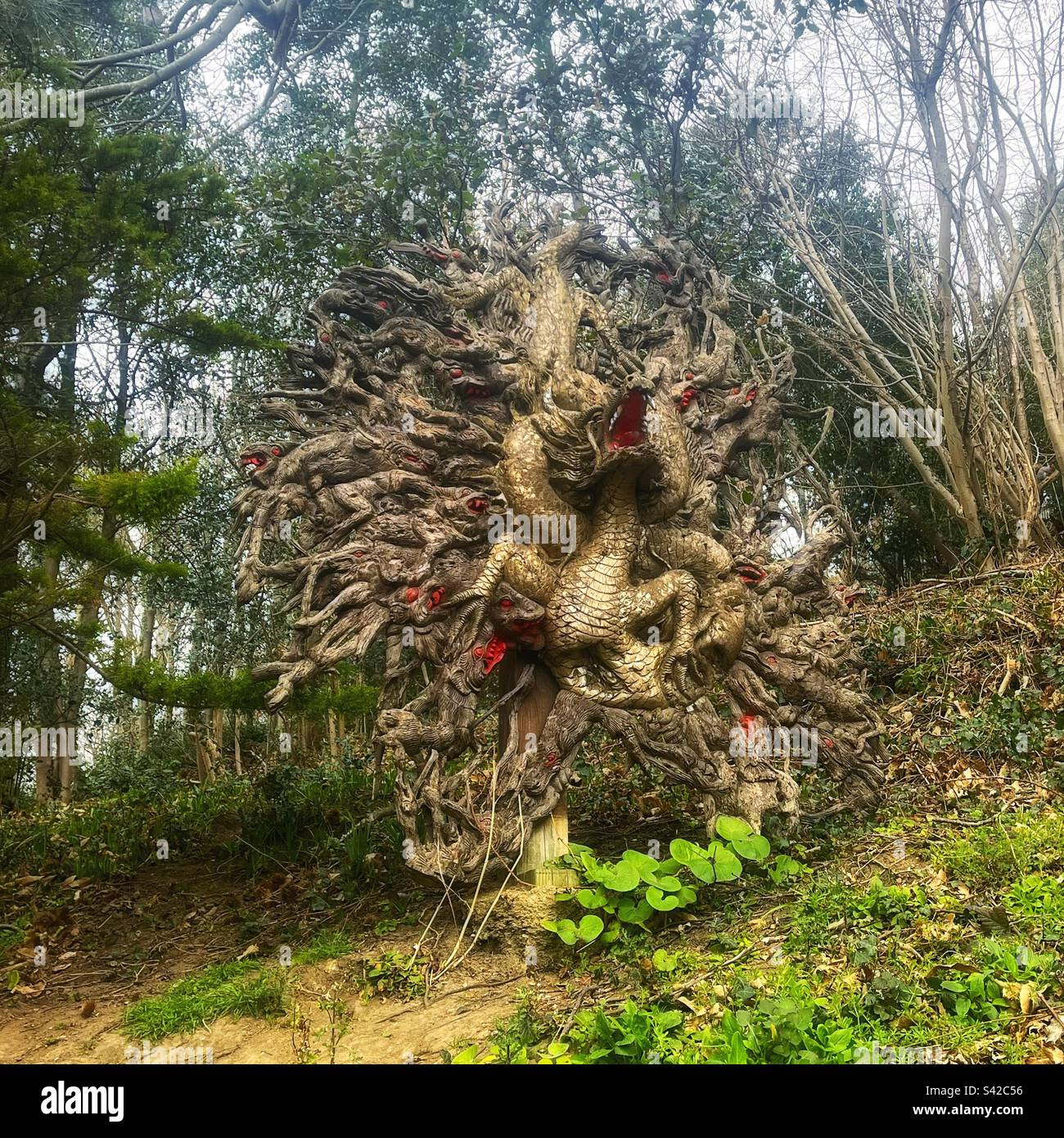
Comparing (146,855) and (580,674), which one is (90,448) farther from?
(580,674)

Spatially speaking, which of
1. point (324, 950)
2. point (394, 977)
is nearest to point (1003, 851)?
point (394, 977)

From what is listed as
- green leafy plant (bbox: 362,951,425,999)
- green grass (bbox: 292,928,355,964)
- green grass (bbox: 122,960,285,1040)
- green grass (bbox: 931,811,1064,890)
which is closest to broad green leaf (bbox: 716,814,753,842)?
green grass (bbox: 931,811,1064,890)

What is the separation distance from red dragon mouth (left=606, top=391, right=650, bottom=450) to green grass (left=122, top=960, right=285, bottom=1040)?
3.59 metres

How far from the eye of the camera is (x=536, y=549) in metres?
5.42

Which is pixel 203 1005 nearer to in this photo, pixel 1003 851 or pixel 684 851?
pixel 684 851

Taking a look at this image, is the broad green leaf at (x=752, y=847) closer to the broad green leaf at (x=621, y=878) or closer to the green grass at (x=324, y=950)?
the broad green leaf at (x=621, y=878)

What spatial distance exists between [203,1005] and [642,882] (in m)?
2.47

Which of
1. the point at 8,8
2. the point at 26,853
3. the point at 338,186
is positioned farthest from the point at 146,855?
the point at 8,8

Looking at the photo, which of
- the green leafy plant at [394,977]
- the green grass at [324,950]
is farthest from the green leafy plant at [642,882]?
the green grass at [324,950]

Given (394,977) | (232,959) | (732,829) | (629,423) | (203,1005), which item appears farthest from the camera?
(232,959)

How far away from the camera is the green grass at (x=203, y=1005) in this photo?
4762 millimetres

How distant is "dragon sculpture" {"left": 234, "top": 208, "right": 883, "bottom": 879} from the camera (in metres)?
5.14

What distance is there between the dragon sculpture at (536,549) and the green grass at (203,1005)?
44.2 inches

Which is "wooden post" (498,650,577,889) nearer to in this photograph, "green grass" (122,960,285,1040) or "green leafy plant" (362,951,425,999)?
"green leafy plant" (362,951,425,999)
